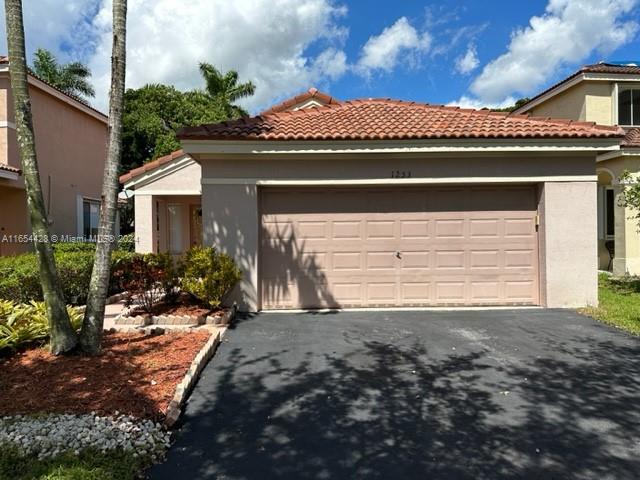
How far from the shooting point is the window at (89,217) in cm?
1744

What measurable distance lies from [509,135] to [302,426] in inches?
266

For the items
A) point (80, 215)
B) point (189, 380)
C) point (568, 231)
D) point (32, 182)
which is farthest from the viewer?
point (80, 215)

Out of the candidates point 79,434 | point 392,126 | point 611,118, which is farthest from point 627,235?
point 79,434

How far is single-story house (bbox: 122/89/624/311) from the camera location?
840 centimetres

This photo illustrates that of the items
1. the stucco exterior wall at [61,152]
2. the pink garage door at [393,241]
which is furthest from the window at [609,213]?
the stucco exterior wall at [61,152]

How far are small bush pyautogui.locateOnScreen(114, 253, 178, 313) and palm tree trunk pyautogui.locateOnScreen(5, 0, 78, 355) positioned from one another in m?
2.25

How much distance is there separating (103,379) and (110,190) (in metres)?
2.25

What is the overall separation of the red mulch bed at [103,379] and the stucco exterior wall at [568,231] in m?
6.69

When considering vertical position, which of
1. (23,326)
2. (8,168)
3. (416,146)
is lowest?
(23,326)

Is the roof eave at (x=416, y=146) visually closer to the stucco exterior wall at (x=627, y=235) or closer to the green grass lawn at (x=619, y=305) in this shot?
the green grass lawn at (x=619, y=305)

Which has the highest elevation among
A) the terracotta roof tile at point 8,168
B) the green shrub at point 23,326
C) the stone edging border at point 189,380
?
the terracotta roof tile at point 8,168

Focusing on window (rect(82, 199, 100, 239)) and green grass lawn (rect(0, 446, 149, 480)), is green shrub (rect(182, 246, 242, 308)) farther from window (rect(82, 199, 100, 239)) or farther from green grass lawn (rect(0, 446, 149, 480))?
window (rect(82, 199, 100, 239))

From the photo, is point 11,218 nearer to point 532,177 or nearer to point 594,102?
point 532,177

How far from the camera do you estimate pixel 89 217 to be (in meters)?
17.9
